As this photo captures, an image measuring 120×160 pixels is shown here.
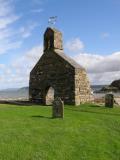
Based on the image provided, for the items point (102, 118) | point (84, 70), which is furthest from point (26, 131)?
point (84, 70)

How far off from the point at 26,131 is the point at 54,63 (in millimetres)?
17837

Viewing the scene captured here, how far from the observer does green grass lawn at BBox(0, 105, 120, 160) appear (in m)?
14.6

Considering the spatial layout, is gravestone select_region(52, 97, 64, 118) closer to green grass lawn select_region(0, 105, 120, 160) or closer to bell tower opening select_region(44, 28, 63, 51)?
green grass lawn select_region(0, 105, 120, 160)

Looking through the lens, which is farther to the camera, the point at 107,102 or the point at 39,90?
the point at 39,90

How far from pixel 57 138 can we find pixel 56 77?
1785 cm

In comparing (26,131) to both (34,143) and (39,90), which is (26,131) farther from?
(39,90)

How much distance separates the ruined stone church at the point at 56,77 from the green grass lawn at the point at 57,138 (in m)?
10.7

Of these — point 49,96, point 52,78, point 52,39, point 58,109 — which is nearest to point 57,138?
point 58,109

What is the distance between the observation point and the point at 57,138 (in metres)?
16.6

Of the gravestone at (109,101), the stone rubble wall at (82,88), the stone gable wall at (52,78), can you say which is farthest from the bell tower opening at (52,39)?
the gravestone at (109,101)

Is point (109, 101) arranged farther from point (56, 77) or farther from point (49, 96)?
point (49, 96)

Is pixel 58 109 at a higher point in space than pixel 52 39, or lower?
lower

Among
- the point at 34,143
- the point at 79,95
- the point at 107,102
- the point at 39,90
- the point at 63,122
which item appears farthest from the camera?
the point at 39,90

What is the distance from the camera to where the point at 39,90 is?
36.2m
